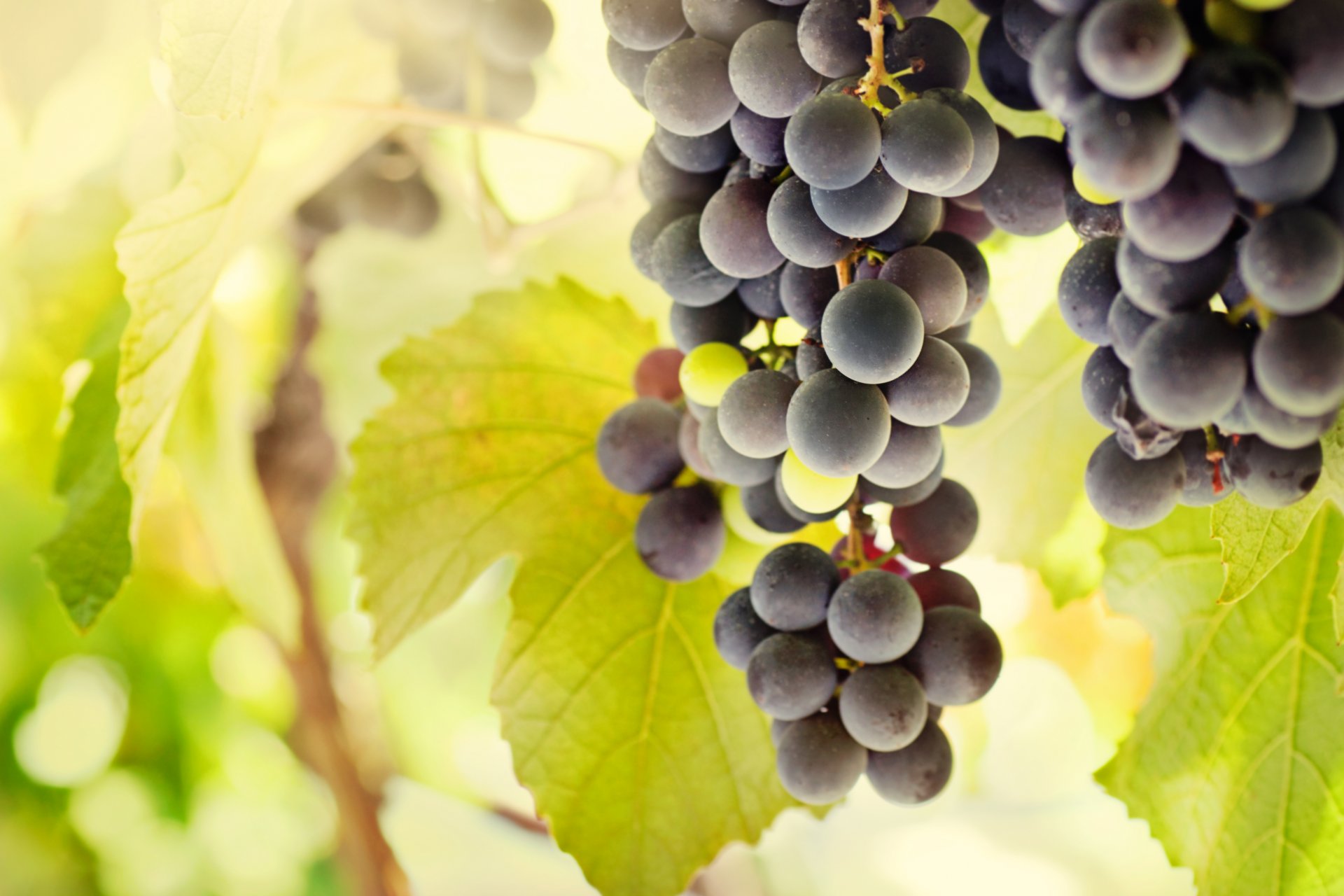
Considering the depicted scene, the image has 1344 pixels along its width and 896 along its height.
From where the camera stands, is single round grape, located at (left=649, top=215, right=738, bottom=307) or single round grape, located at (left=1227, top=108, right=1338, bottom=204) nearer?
single round grape, located at (left=1227, top=108, right=1338, bottom=204)

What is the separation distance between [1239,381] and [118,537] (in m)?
0.54

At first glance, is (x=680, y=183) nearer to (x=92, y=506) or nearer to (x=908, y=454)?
(x=908, y=454)

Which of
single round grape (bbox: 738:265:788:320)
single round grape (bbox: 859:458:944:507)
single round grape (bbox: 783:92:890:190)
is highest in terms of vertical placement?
single round grape (bbox: 783:92:890:190)

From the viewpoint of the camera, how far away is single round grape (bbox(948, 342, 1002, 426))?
47 cm

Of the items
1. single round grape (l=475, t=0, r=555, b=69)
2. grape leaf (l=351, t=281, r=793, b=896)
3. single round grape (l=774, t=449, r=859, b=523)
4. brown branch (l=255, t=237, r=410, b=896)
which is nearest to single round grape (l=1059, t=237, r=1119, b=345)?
single round grape (l=774, t=449, r=859, b=523)

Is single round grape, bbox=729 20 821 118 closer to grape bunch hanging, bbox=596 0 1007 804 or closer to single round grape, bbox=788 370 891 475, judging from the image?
grape bunch hanging, bbox=596 0 1007 804

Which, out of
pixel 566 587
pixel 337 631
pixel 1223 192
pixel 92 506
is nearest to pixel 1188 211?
pixel 1223 192

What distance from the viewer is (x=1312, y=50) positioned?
0.29 m

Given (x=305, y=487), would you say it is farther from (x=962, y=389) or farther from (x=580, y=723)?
(x=962, y=389)

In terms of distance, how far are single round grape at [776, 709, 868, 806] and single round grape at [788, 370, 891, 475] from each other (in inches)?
6.1

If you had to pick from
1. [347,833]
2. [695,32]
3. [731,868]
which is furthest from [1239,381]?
[347,833]

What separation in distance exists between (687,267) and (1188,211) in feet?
0.71

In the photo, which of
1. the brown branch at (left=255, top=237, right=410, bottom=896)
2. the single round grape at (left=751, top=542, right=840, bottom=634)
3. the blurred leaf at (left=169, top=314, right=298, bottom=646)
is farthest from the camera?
the brown branch at (left=255, top=237, right=410, bottom=896)

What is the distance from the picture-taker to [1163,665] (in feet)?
2.04
